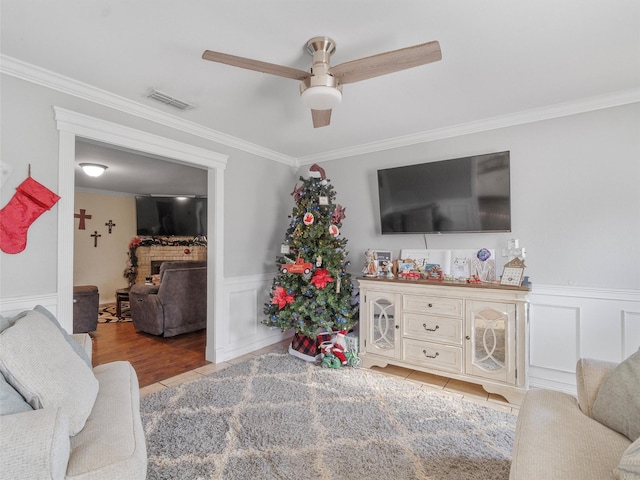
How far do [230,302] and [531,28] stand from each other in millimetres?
3305

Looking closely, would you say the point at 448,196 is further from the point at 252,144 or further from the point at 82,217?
the point at 82,217

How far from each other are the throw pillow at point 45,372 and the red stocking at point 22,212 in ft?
3.14

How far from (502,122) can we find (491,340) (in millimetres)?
1917

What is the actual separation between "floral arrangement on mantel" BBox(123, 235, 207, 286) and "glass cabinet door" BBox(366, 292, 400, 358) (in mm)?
4662

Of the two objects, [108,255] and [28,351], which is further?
[108,255]

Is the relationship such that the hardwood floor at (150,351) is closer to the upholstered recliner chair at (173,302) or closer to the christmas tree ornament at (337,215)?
the upholstered recliner chair at (173,302)

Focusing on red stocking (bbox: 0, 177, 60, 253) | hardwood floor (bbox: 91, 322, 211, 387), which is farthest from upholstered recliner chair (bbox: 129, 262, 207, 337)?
red stocking (bbox: 0, 177, 60, 253)

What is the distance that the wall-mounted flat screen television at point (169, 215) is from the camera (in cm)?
659


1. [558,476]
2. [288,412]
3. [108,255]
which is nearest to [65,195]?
[288,412]

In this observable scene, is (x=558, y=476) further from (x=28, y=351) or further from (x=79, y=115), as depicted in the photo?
(x=79, y=115)

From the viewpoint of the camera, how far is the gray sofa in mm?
1061

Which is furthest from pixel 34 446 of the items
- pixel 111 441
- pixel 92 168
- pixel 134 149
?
pixel 92 168

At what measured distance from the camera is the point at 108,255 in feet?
21.4

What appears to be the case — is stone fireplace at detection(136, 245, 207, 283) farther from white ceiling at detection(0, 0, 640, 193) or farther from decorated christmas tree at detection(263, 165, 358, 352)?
white ceiling at detection(0, 0, 640, 193)
